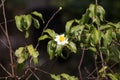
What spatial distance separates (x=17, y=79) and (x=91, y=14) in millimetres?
634

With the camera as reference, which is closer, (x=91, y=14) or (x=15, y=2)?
(x=91, y=14)

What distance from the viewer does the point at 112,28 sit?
2.29 m

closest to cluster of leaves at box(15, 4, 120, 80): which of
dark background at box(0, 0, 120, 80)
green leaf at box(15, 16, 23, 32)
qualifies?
green leaf at box(15, 16, 23, 32)

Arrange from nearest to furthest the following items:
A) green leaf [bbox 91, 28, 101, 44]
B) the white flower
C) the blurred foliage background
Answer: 1. green leaf [bbox 91, 28, 101, 44]
2. the white flower
3. the blurred foliage background

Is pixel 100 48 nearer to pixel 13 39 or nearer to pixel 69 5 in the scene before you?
pixel 69 5

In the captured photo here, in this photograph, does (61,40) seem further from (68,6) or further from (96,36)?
(68,6)

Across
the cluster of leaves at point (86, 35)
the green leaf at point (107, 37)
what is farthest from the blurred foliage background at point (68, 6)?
the green leaf at point (107, 37)

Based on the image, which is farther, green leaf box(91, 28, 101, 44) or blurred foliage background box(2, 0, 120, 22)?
blurred foliage background box(2, 0, 120, 22)

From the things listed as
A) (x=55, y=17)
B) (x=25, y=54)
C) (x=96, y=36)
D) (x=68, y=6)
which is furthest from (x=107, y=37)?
(x=55, y=17)

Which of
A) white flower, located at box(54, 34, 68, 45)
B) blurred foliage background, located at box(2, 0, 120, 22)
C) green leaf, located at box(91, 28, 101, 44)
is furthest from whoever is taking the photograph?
Answer: blurred foliage background, located at box(2, 0, 120, 22)

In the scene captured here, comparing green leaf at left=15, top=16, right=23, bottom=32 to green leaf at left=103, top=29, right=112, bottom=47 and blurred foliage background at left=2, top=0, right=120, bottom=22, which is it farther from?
blurred foliage background at left=2, top=0, right=120, bottom=22

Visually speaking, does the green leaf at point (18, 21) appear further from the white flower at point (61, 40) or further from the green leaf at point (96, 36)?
the green leaf at point (96, 36)

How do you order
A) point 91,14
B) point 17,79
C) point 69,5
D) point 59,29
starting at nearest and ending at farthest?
point 91,14
point 17,79
point 69,5
point 59,29

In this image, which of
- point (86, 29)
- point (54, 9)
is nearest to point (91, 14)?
point (86, 29)
